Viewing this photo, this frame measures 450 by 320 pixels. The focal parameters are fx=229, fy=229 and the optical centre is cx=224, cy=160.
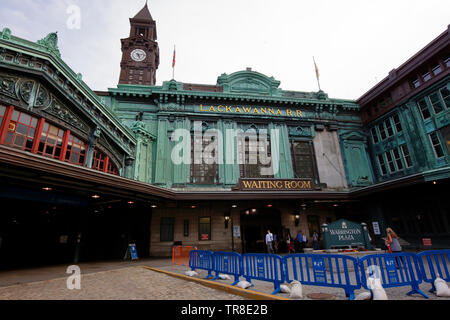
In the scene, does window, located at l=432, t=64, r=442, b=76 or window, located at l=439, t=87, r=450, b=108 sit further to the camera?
window, located at l=432, t=64, r=442, b=76

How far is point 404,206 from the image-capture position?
1875 cm

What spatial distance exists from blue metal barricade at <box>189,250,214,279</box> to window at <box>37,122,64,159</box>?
996 centimetres

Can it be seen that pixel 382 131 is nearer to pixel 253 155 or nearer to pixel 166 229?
pixel 253 155

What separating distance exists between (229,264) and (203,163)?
13.4 meters

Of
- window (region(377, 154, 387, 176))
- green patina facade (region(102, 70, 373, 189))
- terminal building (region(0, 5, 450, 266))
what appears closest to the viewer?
terminal building (region(0, 5, 450, 266))

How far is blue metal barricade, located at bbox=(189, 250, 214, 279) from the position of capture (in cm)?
862

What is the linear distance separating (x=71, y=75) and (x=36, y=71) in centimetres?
185

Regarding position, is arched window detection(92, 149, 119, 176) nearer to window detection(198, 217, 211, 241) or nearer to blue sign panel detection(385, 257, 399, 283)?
window detection(198, 217, 211, 241)

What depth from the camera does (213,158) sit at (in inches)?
819

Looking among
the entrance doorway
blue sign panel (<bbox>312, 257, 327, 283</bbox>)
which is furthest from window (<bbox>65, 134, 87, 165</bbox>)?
blue sign panel (<bbox>312, 257, 327, 283</bbox>)
